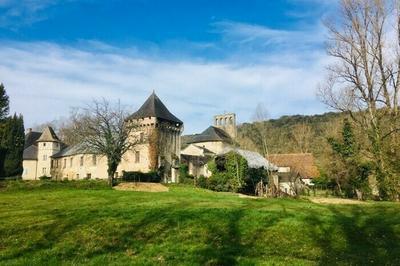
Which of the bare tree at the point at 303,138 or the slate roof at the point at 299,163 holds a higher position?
the bare tree at the point at 303,138

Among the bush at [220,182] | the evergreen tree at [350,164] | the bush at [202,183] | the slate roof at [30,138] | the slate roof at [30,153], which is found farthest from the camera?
the slate roof at [30,138]

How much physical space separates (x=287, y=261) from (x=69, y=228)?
6674 millimetres

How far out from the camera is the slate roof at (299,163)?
208 ft

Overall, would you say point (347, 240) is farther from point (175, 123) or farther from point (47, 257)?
point (175, 123)

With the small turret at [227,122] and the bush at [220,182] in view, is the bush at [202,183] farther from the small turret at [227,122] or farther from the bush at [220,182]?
the small turret at [227,122]

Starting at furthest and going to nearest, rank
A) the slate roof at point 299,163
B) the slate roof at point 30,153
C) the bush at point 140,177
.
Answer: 1. the slate roof at point 30,153
2. the slate roof at point 299,163
3. the bush at point 140,177

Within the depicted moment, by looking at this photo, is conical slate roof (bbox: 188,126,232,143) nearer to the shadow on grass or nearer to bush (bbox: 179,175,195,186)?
bush (bbox: 179,175,195,186)

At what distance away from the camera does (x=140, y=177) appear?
149 feet

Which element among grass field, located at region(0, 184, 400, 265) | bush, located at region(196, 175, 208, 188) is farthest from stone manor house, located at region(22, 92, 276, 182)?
grass field, located at region(0, 184, 400, 265)

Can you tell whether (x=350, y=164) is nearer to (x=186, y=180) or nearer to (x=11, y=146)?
(x=186, y=180)

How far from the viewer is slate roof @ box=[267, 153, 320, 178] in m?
63.4

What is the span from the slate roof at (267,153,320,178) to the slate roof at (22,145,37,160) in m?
39.0

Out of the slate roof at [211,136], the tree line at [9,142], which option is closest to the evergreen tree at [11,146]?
the tree line at [9,142]

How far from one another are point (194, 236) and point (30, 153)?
2537 inches
